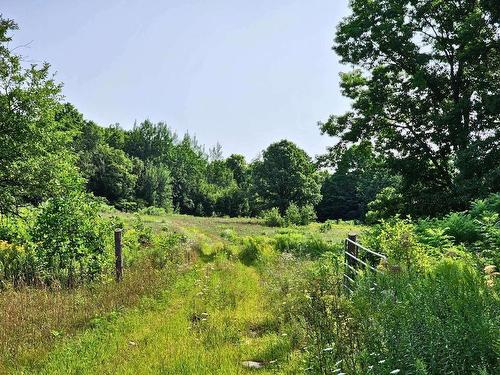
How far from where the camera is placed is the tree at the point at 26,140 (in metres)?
14.4

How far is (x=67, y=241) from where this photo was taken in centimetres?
1129

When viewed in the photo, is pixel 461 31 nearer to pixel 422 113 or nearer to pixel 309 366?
pixel 422 113

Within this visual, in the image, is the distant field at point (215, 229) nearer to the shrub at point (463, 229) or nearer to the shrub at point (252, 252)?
the shrub at point (252, 252)

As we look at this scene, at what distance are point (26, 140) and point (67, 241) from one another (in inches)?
201

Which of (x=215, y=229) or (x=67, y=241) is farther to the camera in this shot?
(x=215, y=229)

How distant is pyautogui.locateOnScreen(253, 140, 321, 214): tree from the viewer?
179ft

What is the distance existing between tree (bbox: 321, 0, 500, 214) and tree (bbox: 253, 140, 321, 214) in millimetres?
34321

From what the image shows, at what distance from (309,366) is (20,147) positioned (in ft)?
42.6

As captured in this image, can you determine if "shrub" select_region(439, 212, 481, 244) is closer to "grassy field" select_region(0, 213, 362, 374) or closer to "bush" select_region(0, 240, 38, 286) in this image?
"grassy field" select_region(0, 213, 362, 374)

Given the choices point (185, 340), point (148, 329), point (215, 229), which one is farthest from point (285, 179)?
point (185, 340)

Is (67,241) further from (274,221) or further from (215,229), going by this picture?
(274,221)

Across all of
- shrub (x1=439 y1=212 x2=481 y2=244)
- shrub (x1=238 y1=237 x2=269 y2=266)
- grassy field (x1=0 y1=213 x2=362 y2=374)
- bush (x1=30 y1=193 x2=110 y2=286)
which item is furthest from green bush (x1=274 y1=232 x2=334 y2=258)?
bush (x1=30 y1=193 x2=110 y2=286)

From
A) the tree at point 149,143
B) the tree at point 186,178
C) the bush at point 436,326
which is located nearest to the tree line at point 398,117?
the bush at point 436,326

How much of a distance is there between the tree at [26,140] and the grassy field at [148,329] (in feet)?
19.4
